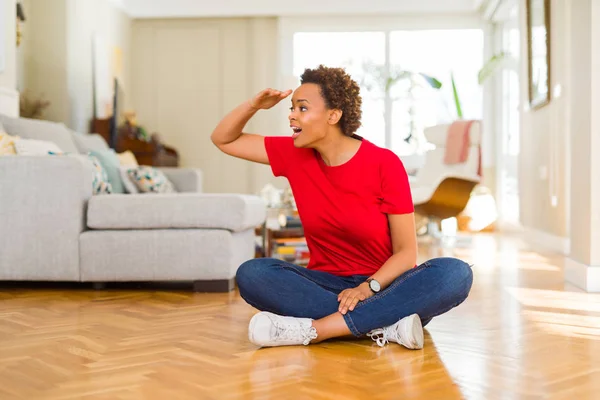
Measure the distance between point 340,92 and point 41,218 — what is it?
1866 millimetres

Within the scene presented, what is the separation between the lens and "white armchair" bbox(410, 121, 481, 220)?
18.9ft

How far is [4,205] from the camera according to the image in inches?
137

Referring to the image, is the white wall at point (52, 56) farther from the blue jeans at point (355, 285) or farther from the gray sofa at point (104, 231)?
the blue jeans at point (355, 285)

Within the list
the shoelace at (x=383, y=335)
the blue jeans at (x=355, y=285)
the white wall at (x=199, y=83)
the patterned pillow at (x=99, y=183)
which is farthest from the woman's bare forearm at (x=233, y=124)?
the white wall at (x=199, y=83)

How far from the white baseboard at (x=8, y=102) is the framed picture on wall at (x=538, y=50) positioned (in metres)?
3.79

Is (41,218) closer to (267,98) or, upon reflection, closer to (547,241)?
(267,98)

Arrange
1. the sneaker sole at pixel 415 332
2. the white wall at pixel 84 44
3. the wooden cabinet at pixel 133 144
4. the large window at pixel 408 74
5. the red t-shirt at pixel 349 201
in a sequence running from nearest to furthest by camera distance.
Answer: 1. the sneaker sole at pixel 415 332
2. the red t-shirt at pixel 349 201
3. the white wall at pixel 84 44
4. the wooden cabinet at pixel 133 144
5. the large window at pixel 408 74

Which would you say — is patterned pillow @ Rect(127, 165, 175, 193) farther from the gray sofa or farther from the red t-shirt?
the red t-shirt

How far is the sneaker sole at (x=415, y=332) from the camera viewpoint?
2.12 metres

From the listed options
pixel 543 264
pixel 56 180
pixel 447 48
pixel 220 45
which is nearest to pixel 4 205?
pixel 56 180

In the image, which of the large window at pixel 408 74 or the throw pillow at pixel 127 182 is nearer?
the throw pillow at pixel 127 182

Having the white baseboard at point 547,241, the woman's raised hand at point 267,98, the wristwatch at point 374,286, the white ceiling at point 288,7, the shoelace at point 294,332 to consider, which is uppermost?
the white ceiling at point 288,7

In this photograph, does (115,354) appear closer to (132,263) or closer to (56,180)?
(132,263)

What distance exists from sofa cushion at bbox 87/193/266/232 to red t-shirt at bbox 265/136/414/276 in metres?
1.13
